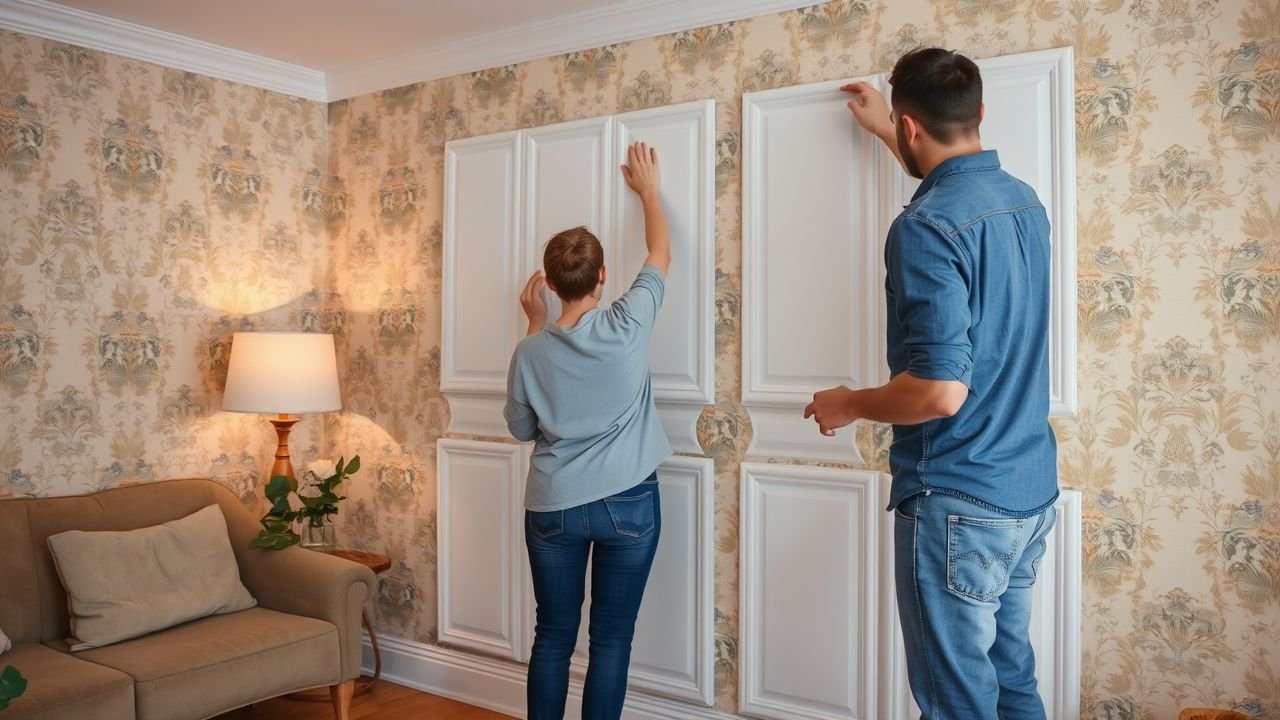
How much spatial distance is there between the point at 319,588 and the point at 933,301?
2274 millimetres

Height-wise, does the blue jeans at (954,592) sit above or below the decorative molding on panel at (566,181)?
below

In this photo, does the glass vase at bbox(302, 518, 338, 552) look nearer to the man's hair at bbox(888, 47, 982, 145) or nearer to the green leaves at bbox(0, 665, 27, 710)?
the green leaves at bbox(0, 665, 27, 710)

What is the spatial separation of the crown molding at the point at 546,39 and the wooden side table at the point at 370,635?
1.85 meters

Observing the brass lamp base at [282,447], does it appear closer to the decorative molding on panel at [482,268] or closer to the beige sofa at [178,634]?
the beige sofa at [178,634]

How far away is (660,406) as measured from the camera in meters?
3.12

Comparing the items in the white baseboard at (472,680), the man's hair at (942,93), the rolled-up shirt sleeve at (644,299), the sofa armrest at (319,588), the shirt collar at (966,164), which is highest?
the man's hair at (942,93)

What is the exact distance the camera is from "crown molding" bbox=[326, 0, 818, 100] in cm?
304

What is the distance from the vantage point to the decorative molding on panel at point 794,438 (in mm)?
2795

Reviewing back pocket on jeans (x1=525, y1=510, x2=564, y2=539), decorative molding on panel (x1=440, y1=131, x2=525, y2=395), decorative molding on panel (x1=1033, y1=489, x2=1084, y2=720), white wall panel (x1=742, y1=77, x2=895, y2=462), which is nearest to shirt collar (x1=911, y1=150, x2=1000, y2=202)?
white wall panel (x1=742, y1=77, x2=895, y2=462)

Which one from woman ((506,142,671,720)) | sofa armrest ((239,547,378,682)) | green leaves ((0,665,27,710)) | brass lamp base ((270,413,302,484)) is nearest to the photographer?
green leaves ((0,665,27,710))

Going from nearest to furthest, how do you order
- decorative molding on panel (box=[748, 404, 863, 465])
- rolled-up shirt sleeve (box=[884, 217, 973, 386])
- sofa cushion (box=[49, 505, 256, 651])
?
rolled-up shirt sleeve (box=[884, 217, 973, 386]) → decorative molding on panel (box=[748, 404, 863, 465]) → sofa cushion (box=[49, 505, 256, 651])

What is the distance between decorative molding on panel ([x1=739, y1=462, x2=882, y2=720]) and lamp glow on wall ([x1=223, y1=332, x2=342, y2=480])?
1.69 m

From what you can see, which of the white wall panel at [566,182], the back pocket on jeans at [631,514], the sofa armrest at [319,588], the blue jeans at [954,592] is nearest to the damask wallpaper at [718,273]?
the white wall panel at [566,182]

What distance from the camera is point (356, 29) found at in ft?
11.6
